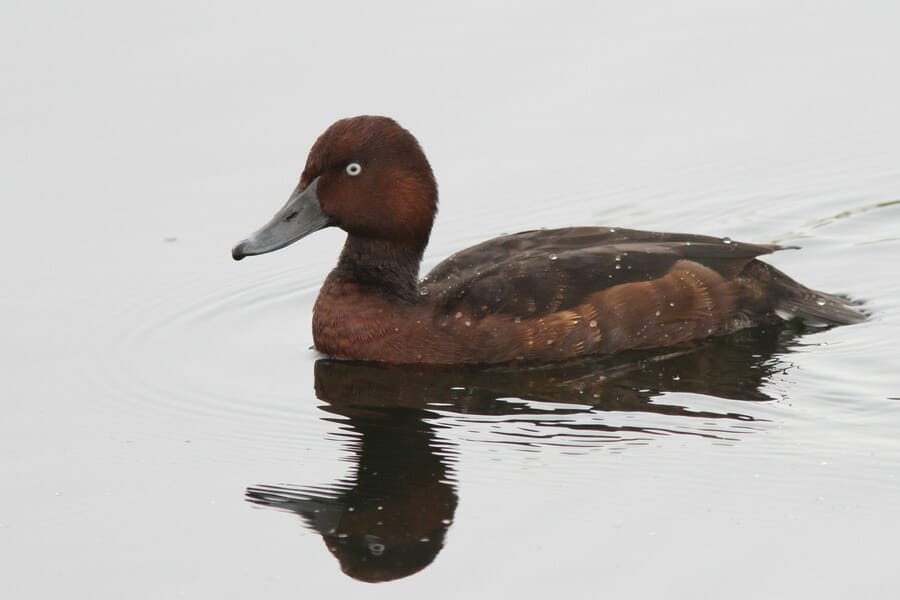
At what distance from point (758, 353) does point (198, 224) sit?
4.14 metres

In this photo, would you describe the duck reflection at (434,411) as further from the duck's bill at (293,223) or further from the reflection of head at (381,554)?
the duck's bill at (293,223)

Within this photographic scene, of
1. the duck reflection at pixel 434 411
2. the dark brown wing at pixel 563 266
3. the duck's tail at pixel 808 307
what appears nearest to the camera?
the duck reflection at pixel 434 411

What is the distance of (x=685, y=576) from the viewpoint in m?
6.89

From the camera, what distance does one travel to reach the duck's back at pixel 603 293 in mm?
9594

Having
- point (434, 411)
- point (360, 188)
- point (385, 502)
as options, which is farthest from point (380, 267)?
point (385, 502)

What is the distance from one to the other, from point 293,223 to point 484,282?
3.96ft

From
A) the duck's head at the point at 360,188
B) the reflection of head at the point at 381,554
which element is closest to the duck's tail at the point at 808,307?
the duck's head at the point at 360,188

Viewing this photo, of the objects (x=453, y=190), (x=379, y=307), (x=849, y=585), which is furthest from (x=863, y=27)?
(x=849, y=585)

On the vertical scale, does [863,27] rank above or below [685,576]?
above

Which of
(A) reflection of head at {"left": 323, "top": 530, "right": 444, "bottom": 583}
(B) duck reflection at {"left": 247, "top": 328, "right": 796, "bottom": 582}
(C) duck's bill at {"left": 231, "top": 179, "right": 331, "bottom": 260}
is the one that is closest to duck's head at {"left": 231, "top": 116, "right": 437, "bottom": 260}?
(C) duck's bill at {"left": 231, "top": 179, "right": 331, "bottom": 260}

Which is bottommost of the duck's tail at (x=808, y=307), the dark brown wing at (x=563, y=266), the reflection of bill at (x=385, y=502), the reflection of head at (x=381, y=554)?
the reflection of head at (x=381, y=554)

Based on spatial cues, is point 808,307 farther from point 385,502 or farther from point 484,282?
point 385,502

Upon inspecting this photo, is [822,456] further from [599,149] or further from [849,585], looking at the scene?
[599,149]

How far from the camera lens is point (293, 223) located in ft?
32.5
